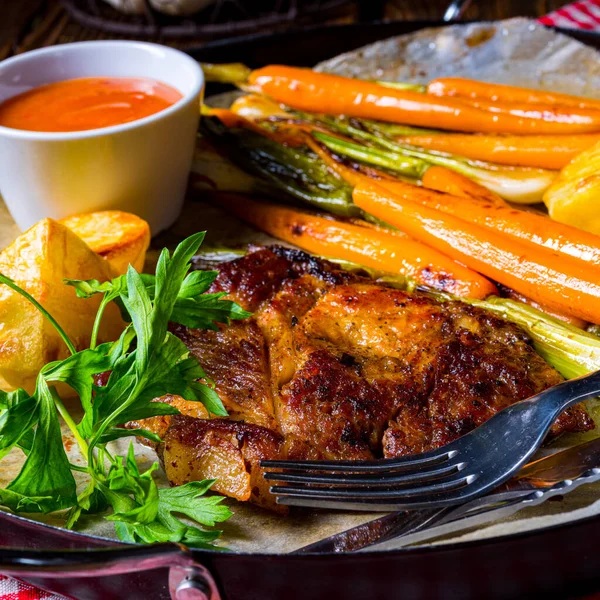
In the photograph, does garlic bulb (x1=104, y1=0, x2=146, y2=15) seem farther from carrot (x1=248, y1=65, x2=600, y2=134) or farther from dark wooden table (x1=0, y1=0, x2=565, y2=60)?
carrot (x1=248, y1=65, x2=600, y2=134)

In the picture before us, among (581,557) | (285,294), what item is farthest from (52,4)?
(581,557)

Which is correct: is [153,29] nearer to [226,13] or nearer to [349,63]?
[226,13]

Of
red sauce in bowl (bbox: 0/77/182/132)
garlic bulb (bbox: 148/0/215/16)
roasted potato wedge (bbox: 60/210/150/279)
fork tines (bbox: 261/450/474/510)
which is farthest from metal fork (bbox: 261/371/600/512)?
garlic bulb (bbox: 148/0/215/16)

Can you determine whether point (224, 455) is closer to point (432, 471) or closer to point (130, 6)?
point (432, 471)

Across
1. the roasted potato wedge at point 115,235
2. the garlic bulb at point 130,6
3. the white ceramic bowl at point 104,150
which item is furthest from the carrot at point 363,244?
the garlic bulb at point 130,6

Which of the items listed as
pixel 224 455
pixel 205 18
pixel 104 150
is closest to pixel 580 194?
pixel 224 455

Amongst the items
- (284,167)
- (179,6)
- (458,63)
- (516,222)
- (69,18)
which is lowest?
(69,18)

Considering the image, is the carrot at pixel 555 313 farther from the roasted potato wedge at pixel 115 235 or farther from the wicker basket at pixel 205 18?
the wicker basket at pixel 205 18
